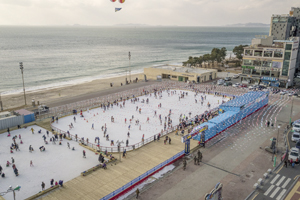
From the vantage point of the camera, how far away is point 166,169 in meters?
25.8

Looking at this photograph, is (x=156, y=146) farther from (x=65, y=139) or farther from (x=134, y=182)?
(x=65, y=139)

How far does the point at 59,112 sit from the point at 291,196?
122 ft

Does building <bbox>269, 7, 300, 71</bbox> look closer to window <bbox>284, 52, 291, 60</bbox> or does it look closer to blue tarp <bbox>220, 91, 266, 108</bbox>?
window <bbox>284, 52, 291, 60</bbox>

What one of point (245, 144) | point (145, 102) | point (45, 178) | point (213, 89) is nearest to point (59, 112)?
point (145, 102)

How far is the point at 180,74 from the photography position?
234ft

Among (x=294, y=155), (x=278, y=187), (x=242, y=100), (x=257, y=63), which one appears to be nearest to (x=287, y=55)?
(x=257, y=63)

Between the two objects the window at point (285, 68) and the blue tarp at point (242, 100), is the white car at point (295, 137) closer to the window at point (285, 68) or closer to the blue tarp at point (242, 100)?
the blue tarp at point (242, 100)

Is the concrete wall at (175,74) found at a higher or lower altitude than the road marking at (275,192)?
higher

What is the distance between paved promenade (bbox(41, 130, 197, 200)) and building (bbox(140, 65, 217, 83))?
39792 millimetres

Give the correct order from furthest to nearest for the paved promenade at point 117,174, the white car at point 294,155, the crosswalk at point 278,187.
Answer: the white car at point 294,155
the paved promenade at point 117,174
the crosswalk at point 278,187

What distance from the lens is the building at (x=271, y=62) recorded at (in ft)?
205

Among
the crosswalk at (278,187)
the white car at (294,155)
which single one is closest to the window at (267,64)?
the white car at (294,155)

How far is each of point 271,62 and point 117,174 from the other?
5570cm

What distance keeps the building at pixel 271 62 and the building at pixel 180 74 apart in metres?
9.76
